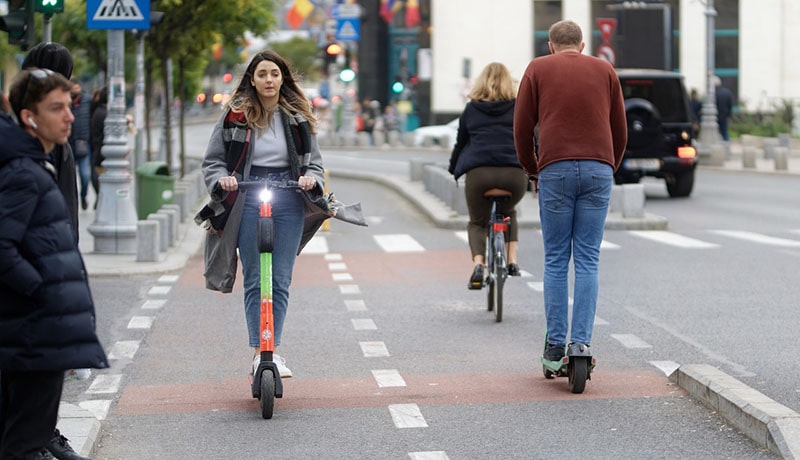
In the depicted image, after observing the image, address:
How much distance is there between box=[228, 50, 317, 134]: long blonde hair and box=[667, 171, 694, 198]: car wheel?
18.7 meters

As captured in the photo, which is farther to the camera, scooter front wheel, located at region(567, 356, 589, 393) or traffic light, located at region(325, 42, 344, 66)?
traffic light, located at region(325, 42, 344, 66)

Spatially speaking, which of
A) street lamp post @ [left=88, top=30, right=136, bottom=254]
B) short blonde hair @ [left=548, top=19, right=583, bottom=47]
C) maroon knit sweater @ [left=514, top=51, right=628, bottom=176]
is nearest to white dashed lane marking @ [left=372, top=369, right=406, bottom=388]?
maroon knit sweater @ [left=514, top=51, right=628, bottom=176]

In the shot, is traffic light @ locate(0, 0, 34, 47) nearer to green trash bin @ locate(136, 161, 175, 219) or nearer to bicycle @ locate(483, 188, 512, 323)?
bicycle @ locate(483, 188, 512, 323)

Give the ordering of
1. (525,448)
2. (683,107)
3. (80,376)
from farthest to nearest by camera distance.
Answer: (683,107)
(80,376)
(525,448)

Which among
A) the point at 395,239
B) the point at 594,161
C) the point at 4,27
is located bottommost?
the point at 395,239

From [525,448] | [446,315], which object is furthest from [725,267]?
[525,448]

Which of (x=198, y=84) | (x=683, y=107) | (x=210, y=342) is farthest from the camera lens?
(x=198, y=84)

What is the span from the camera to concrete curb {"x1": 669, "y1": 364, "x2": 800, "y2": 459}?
6.17 meters

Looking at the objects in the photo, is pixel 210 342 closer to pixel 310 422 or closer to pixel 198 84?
pixel 310 422

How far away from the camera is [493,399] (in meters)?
7.67

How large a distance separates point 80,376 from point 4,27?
544 centimetres

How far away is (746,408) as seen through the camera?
6676 millimetres

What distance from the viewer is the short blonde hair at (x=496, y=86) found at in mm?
10766

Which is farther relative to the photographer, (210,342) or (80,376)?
(210,342)
